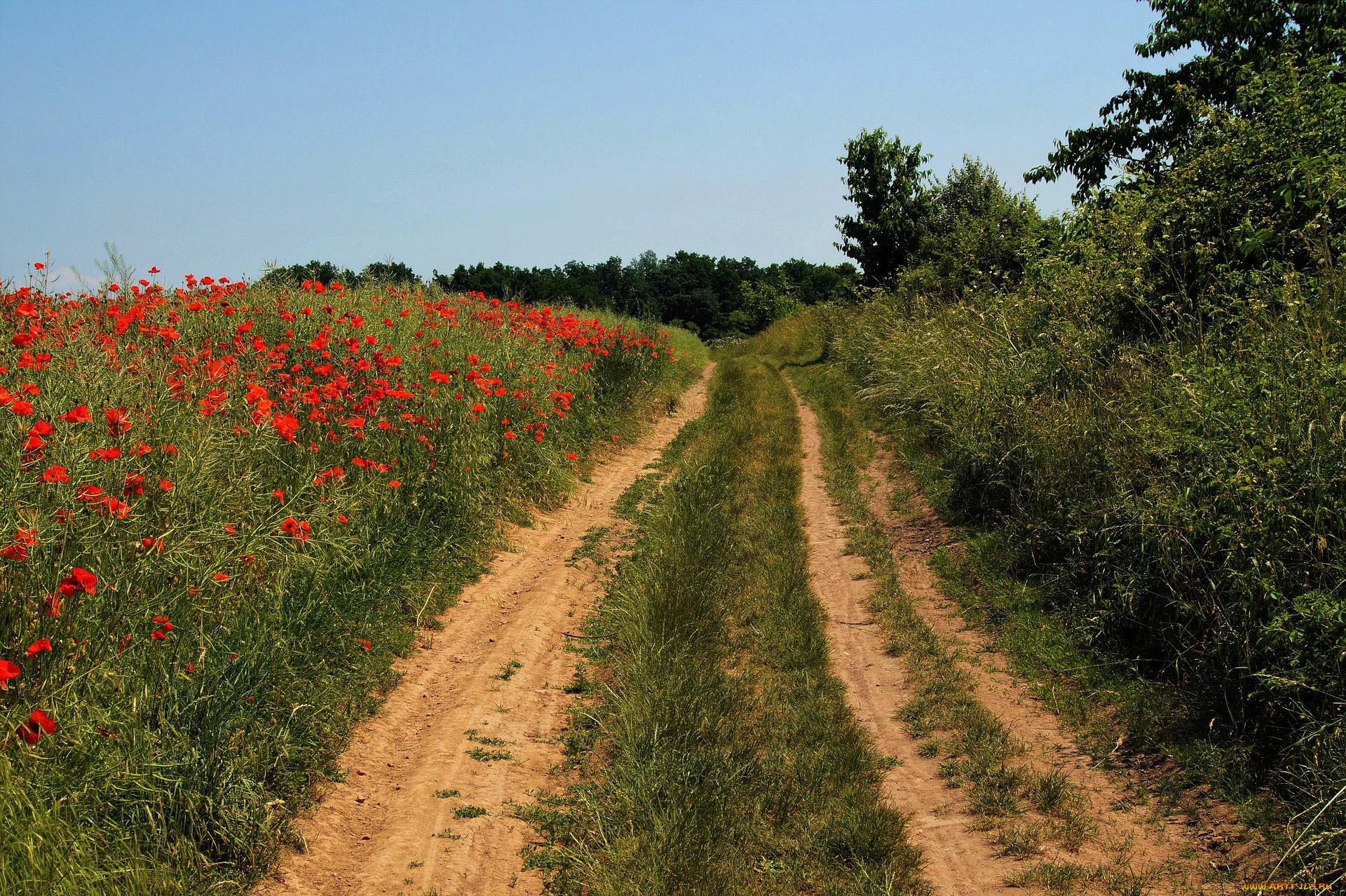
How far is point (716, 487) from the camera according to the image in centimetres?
830

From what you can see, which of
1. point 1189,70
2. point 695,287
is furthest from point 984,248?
point 695,287

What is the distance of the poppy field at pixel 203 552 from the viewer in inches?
110

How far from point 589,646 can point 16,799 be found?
3.15m

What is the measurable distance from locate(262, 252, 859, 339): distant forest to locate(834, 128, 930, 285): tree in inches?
55.4

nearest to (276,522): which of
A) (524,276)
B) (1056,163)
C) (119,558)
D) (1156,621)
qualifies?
(119,558)

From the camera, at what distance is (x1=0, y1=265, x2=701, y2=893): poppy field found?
2.80 m

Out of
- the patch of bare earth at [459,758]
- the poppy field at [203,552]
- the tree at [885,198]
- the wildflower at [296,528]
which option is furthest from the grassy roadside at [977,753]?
the tree at [885,198]

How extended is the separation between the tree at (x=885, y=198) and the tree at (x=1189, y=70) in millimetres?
6113

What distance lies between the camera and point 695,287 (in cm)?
8306

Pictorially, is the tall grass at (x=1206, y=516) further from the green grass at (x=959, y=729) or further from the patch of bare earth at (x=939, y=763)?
the green grass at (x=959, y=729)

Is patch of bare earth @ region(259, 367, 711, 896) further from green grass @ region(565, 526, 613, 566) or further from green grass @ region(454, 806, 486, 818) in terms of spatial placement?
green grass @ region(565, 526, 613, 566)

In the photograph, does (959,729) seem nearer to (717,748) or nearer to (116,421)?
(717,748)

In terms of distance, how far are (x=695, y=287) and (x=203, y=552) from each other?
80939 mm

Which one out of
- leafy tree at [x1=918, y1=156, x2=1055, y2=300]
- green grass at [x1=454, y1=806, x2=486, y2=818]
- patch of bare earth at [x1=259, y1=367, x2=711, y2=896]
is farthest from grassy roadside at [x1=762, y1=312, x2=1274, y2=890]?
leafy tree at [x1=918, y1=156, x2=1055, y2=300]
